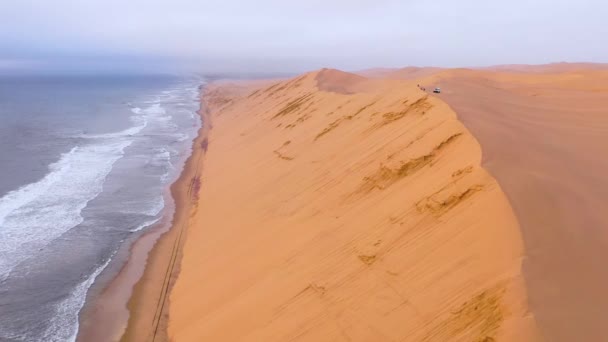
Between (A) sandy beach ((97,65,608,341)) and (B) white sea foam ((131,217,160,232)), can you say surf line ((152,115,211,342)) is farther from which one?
(B) white sea foam ((131,217,160,232))

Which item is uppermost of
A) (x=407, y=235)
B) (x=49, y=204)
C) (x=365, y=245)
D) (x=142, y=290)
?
(x=407, y=235)

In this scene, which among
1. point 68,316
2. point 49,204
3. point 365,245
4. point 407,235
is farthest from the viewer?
point 49,204

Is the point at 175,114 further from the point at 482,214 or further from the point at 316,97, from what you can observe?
the point at 482,214

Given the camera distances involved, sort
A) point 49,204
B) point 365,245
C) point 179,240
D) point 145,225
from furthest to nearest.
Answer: point 49,204
point 145,225
point 179,240
point 365,245

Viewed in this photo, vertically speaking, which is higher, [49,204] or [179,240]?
[49,204]

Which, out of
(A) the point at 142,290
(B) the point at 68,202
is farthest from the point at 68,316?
(B) the point at 68,202

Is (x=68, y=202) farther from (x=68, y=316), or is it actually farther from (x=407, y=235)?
(x=407, y=235)
